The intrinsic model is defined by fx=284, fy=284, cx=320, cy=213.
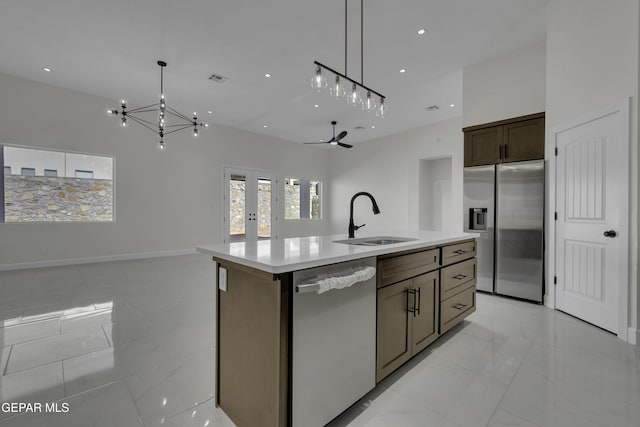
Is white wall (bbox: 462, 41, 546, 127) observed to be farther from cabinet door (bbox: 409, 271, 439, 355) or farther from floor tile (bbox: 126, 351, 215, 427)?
floor tile (bbox: 126, 351, 215, 427)

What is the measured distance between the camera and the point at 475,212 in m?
4.07

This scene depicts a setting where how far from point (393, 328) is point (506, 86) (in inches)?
158

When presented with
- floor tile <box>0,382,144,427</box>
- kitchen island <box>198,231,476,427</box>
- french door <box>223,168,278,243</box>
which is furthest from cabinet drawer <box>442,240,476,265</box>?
french door <box>223,168,278,243</box>

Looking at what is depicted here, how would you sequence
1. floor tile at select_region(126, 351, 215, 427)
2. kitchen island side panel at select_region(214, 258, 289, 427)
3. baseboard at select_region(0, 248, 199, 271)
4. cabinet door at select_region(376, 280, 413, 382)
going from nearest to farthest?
kitchen island side panel at select_region(214, 258, 289, 427)
floor tile at select_region(126, 351, 215, 427)
cabinet door at select_region(376, 280, 413, 382)
baseboard at select_region(0, 248, 199, 271)

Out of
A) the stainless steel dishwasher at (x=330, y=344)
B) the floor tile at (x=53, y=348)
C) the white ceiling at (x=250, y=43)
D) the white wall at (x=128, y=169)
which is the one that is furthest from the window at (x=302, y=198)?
the stainless steel dishwasher at (x=330, y=344)

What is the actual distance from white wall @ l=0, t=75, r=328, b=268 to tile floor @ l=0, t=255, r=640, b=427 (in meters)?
2.62

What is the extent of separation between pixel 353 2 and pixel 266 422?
3.86 meters

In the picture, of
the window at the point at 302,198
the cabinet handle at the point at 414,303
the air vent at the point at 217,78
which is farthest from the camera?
the window at the point at 302,198

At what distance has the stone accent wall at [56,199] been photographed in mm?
5160

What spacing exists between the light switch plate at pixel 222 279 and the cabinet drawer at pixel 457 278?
1725 mm

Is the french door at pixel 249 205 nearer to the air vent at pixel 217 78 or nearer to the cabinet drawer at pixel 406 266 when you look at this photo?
the air vent at pixel 217 78

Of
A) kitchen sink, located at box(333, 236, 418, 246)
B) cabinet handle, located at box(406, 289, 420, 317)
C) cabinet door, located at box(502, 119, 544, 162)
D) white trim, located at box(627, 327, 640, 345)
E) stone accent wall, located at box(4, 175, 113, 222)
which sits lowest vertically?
white trim, located at box(627, 327, 640, 345)

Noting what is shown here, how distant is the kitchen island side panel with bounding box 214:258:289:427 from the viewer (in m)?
1.22

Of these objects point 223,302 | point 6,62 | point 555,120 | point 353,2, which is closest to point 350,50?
point 353,2
